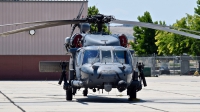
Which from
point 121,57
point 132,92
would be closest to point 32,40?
point 132,92

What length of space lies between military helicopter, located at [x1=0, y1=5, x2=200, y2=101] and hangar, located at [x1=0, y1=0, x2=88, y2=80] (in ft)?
83.7

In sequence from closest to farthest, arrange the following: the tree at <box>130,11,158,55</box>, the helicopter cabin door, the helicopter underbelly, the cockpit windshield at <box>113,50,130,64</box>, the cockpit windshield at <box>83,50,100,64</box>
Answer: the helicopter underbelly
the cockpit windshield at <box>83,50,100,64</box>
the cockpit windshield at <box>113,50,130,64</box>
the helicopter cabin door
the tree at <box>130,11,158,55</box>

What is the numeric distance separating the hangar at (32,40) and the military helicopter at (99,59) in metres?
25.5

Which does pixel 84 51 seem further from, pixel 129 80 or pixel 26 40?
pixel 26 40

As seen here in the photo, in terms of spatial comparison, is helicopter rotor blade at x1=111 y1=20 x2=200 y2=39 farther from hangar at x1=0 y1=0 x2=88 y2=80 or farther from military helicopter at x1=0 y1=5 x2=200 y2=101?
hangar at x1=0 y1=0 x2=88 y2=80

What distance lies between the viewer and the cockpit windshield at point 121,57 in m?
22.0

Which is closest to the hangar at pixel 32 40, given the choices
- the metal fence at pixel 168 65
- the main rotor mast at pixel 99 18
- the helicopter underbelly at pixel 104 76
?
the metal fence at pixel 168 65

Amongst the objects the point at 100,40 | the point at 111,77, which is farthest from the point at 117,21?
the point at 111,77

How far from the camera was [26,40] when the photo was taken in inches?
1972

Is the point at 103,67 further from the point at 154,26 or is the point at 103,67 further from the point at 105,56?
the point at 154,26

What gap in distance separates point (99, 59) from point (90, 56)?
447mm

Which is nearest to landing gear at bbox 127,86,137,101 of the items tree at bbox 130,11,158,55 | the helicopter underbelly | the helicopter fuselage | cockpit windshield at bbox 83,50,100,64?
the helicopter fuselage

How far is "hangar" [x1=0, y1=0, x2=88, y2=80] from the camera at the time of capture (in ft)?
163
